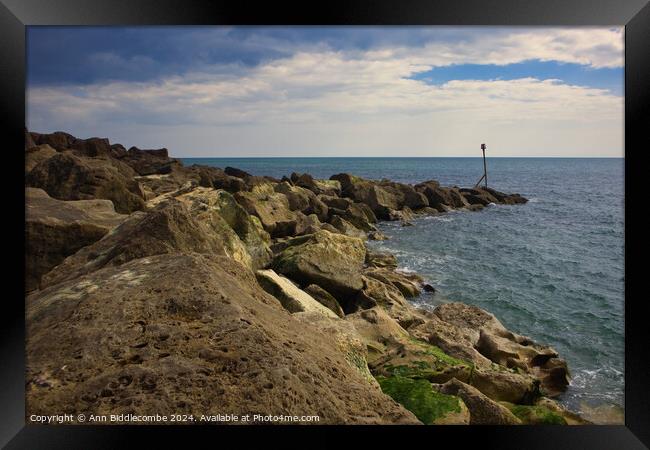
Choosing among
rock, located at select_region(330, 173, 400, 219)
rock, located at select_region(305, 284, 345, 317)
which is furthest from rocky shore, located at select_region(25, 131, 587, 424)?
rock, located at select_region(330, 173, 400, 219)

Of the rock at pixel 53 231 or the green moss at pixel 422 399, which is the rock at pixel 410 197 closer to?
the rock at pixel 53 231

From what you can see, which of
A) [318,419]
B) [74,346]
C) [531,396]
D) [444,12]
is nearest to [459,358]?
[531,396]

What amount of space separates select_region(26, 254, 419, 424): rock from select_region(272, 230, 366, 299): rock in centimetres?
595

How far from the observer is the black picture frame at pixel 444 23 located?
16.0ft

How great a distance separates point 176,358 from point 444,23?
14.7 ft

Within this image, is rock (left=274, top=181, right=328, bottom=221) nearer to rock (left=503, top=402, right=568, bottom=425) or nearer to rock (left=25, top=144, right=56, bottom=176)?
rock (left=25, top=144, right=56, bottom=176)

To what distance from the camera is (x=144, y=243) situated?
5.15 m

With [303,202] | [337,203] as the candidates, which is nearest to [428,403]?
[303,202]

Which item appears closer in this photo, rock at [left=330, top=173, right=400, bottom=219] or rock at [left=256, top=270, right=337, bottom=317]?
rock at [left=256, top=270, right=337, bottom=317]

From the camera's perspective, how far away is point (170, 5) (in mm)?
4930

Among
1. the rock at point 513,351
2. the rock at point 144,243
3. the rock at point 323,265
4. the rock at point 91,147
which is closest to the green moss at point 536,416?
the rock at point 513,351

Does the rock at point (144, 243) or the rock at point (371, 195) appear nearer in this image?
the rock at point (144, 243)

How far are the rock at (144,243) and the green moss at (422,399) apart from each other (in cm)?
287

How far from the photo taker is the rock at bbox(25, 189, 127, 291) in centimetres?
608
